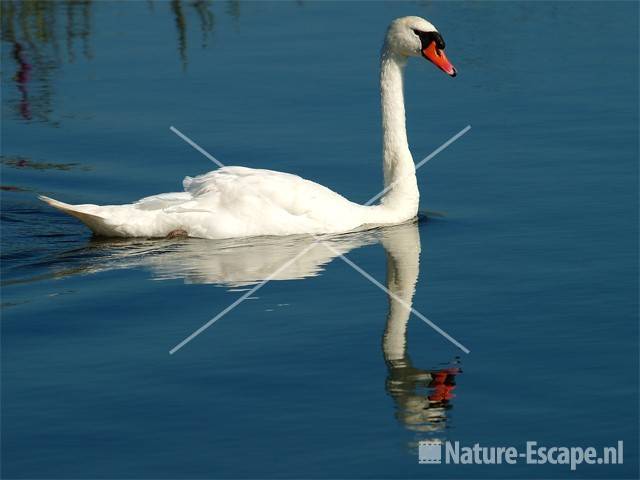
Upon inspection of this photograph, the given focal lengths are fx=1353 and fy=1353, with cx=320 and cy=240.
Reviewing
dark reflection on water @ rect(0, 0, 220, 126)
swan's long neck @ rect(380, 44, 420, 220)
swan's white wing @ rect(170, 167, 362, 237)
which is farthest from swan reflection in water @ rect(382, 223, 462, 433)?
dark reflection on water @ rect(0, 0, 220, 126)

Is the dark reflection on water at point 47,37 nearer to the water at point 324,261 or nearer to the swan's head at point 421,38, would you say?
the water at point 324,261

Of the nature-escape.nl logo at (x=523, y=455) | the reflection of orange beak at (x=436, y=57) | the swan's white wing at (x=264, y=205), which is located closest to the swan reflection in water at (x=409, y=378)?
the nature-escape.nl logo at (x=523, y=455)

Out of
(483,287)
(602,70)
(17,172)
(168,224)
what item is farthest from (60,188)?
(602,70)

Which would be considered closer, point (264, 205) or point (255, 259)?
point (255, 259)

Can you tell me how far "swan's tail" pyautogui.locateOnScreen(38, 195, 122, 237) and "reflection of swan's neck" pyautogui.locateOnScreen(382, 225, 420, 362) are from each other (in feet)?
8.35

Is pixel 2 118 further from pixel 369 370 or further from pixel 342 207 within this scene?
pixel 369 370

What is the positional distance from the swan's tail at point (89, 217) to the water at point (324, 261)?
228mm

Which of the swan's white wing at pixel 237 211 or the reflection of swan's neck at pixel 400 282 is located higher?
the swan's white wing at pixel 237 211

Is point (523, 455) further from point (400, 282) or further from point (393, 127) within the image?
point (393, 127)

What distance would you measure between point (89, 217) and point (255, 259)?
1.62 metres

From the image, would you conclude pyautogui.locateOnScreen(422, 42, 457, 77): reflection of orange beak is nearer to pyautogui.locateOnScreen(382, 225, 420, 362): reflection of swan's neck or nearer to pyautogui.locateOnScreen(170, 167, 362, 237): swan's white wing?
pyautogui.locateOnScreen(382, 225, 420, 362): reflection of swan's neck

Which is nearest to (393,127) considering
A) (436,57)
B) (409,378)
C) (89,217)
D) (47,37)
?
(436,57)

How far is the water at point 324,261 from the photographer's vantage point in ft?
26.9

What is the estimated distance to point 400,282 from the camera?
445 inches
